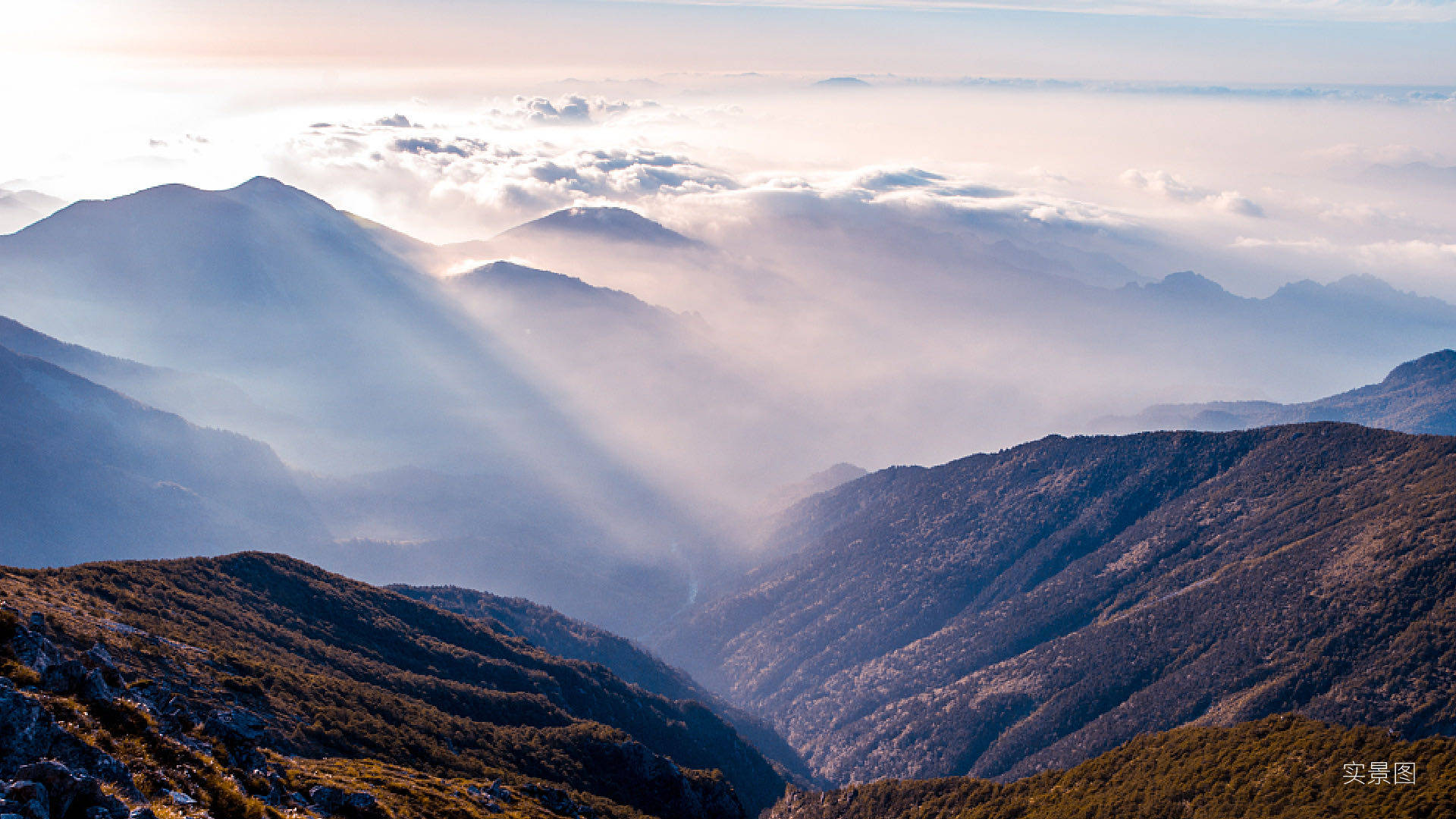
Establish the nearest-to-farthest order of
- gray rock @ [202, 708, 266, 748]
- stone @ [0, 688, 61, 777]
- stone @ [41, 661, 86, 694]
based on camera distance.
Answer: stone @ [0, 688, 61, 777] < stone @ [41, 661, 86, 694] < gray rock @ [202, 708, 266, 748]

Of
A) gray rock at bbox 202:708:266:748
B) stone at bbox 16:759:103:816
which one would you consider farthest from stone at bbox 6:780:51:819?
gray rock at bbox 202:708:266:748

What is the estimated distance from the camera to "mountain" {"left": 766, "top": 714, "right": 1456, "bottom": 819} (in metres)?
104

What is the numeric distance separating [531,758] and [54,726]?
10641 centimetres

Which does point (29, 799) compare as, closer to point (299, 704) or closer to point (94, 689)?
point (94, 689)

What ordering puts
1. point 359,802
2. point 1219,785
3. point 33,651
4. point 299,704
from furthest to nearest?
1. point 1219,785
2. point 299,704
3. point 359,802
4. point 33,651

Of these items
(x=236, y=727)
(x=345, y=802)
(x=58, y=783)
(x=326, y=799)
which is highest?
(x=58, y=783)

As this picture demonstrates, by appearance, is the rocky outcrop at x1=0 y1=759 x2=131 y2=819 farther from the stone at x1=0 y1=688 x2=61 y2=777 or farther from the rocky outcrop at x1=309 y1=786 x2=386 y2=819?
the rocky outcrop at x1=309 y1=786 x2=386 y2=819

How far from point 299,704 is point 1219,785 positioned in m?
120

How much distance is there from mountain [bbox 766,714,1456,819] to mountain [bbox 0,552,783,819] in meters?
38.0

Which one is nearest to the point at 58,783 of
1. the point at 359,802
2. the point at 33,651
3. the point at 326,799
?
the point at 33,651

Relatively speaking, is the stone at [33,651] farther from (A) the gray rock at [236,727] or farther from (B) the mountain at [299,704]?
(A) the gray rock at [236,727]

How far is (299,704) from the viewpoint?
105 m

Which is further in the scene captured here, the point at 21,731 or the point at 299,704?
the point at 299,704

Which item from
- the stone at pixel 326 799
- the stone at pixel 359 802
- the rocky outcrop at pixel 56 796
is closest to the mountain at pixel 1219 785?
the stone at pixel 359 802
